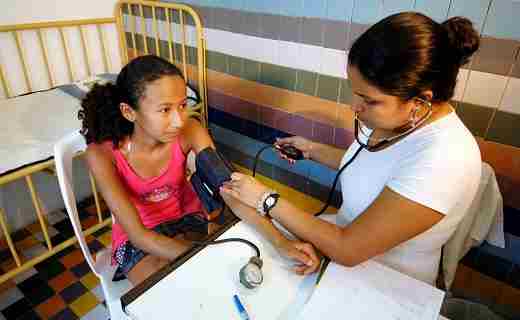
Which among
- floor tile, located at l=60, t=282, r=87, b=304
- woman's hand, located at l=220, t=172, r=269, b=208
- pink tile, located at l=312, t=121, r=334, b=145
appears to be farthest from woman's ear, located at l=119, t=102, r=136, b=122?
floor tile, located at l=60, t=282, r=87, b=304

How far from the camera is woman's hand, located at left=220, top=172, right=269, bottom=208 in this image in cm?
99

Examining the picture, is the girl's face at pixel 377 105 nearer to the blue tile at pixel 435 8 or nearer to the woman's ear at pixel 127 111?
the blue tile at pixel 435 8

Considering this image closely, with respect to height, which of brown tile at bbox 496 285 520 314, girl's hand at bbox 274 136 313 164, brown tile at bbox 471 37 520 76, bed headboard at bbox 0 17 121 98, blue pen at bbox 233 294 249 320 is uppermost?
brown tile at bbox 471 37 520 76

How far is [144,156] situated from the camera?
4.28 ft

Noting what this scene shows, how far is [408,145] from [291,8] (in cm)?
89

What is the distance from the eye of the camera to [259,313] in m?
0.74

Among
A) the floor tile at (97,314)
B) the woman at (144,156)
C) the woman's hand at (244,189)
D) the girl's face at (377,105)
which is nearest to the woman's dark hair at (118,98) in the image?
the woman at (144,156)

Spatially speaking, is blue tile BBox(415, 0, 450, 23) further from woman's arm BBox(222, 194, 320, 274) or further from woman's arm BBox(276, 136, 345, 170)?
woman's arm BBox(222, 194, 320, 274)

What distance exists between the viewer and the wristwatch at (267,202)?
95 centimetres

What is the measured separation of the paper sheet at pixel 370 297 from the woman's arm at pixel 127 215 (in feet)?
1.57

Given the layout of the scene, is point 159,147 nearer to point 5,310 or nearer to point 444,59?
point 444,59

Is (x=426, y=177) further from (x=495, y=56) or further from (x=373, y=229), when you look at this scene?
(x=495, y=56)

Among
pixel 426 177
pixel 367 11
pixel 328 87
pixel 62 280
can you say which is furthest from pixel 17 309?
pixel 367 11

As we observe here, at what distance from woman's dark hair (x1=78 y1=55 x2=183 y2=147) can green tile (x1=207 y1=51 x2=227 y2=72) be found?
672 millimetres
